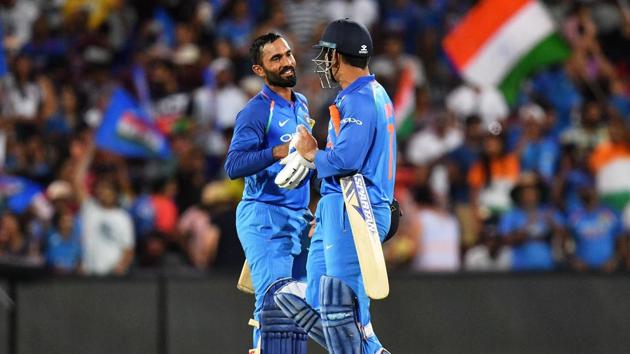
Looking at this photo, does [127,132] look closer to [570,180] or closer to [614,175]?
[570,180]

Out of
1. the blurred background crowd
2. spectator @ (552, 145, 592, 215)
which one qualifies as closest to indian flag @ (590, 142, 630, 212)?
the blurred background crowd

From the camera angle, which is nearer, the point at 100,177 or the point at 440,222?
the point at 440,222

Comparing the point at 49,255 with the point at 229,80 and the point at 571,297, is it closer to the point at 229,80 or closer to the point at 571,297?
the point at 229,80

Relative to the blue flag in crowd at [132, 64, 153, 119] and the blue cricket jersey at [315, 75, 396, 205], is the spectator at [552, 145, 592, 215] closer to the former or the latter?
the blue flag in crowd at [132, 64, 153, 119]

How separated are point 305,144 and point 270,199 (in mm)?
1125

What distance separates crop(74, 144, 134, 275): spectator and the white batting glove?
5748 millimetres

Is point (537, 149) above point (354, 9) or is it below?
below

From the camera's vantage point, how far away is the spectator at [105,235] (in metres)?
14.2

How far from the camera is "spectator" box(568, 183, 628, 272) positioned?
13.6 metres

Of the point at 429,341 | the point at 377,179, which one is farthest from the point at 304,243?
the point at 429,341

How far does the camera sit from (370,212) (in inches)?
320

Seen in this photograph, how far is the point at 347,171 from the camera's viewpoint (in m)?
8.07

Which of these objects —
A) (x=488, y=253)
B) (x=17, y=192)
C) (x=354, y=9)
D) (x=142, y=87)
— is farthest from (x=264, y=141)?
(x=354, y=9)

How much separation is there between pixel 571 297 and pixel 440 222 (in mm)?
1954
